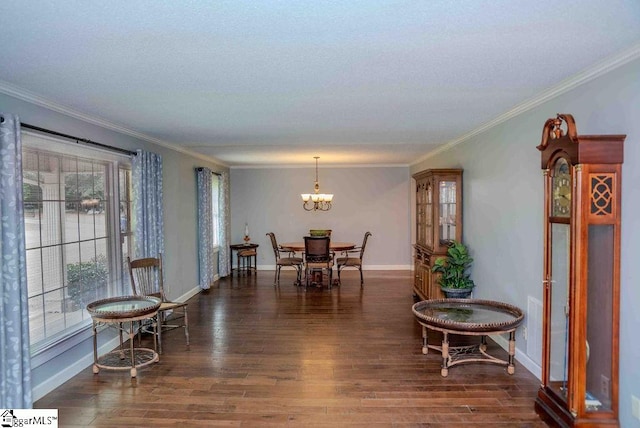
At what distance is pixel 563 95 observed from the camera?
10.3 feet

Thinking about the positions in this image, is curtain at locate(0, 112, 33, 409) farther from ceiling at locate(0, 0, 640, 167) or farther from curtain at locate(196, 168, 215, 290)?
curtain at locate(196, 168, 215, 290)

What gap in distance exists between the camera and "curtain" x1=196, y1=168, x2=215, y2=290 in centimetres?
703

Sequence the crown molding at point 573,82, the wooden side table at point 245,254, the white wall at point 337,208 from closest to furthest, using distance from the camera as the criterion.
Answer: the crown molding at point 573,82 < the wooden side table at point 245,254 < the white wall at point 337,208

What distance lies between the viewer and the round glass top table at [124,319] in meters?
3.60

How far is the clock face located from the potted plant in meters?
2.27

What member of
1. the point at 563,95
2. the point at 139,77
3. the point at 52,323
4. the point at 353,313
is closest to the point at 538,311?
the point at 563,95

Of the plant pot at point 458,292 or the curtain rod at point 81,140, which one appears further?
the plant pot at point 458,292

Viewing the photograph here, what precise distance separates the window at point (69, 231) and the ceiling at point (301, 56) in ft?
1.57

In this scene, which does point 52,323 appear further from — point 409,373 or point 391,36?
point 391,36

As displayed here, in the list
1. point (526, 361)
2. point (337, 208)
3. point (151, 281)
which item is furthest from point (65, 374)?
point (337, 208)

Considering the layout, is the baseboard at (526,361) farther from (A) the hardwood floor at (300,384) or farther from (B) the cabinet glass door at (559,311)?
(B) the cabinet glass door at (559,311)

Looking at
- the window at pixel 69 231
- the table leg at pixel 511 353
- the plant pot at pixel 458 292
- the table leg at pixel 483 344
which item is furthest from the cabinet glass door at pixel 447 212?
the window at pixel 69 231

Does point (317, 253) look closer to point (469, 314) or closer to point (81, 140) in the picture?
point (469, 314)

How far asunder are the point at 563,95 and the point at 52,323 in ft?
14.8
